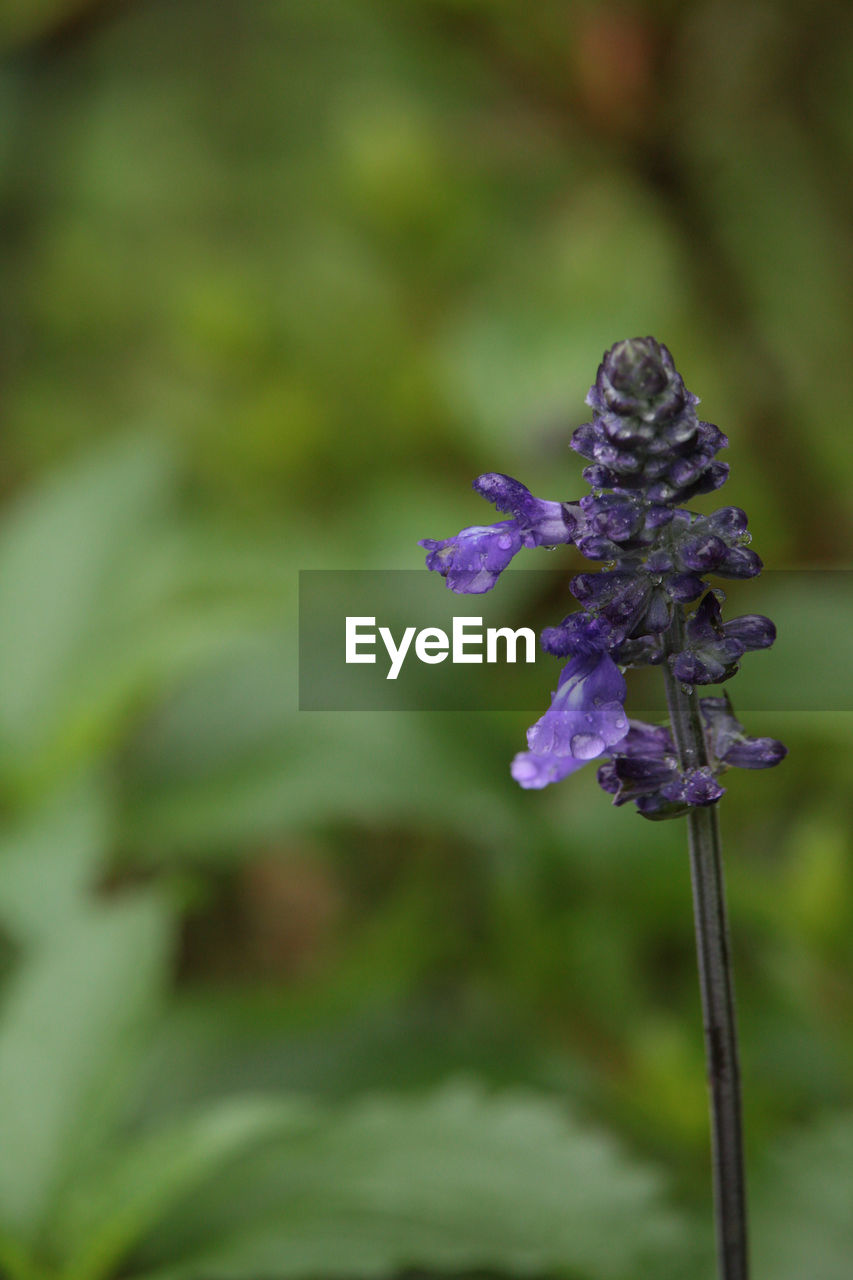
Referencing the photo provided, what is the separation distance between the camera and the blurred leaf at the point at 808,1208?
1398mm

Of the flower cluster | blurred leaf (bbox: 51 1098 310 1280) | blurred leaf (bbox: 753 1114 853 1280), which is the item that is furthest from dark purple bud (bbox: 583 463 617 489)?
blurred leaf (bbox: 753 1114 853 1280)

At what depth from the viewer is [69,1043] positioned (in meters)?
1.41

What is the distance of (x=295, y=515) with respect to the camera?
3025 millimetres

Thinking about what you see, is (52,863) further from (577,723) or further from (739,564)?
(739,564)

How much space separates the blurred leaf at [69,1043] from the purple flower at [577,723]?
28.3 inches

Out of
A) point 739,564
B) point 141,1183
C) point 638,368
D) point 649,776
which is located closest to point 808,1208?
point 141,1183

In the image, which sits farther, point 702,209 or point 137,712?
point 702,209

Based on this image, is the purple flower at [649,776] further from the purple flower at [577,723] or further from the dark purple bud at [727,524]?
the dark purple bud at [727,524]

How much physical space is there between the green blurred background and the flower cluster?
67cm

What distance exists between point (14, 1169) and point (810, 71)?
292cm

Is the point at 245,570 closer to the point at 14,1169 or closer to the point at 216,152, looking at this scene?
the point at 14,1169

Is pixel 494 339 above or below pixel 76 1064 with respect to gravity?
above

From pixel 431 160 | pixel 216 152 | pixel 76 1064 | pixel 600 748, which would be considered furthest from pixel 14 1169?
pixel 216 152

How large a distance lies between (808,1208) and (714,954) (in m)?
0.78
